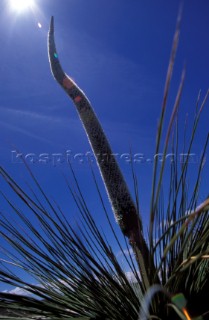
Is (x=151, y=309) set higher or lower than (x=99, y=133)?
lower

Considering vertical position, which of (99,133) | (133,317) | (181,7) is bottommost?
(133,317)

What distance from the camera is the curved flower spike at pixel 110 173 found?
163 cm

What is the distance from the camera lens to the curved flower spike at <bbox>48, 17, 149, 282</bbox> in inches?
64.3

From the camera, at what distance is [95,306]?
1308mm

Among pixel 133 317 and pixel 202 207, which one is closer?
pixel 202 207

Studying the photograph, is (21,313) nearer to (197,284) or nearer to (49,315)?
(49,315)

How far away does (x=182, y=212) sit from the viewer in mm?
1506

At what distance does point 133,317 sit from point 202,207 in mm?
911

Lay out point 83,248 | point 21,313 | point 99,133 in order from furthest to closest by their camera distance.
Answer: point 99,133
point 83,248
point 21,313

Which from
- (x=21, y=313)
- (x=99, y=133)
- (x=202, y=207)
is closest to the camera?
(x=202, y=207)

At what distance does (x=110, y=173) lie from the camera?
5.72 ft

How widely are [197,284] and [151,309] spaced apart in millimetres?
347

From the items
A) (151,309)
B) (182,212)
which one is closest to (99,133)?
(182,212)

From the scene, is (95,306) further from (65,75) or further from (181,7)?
(65,75)
